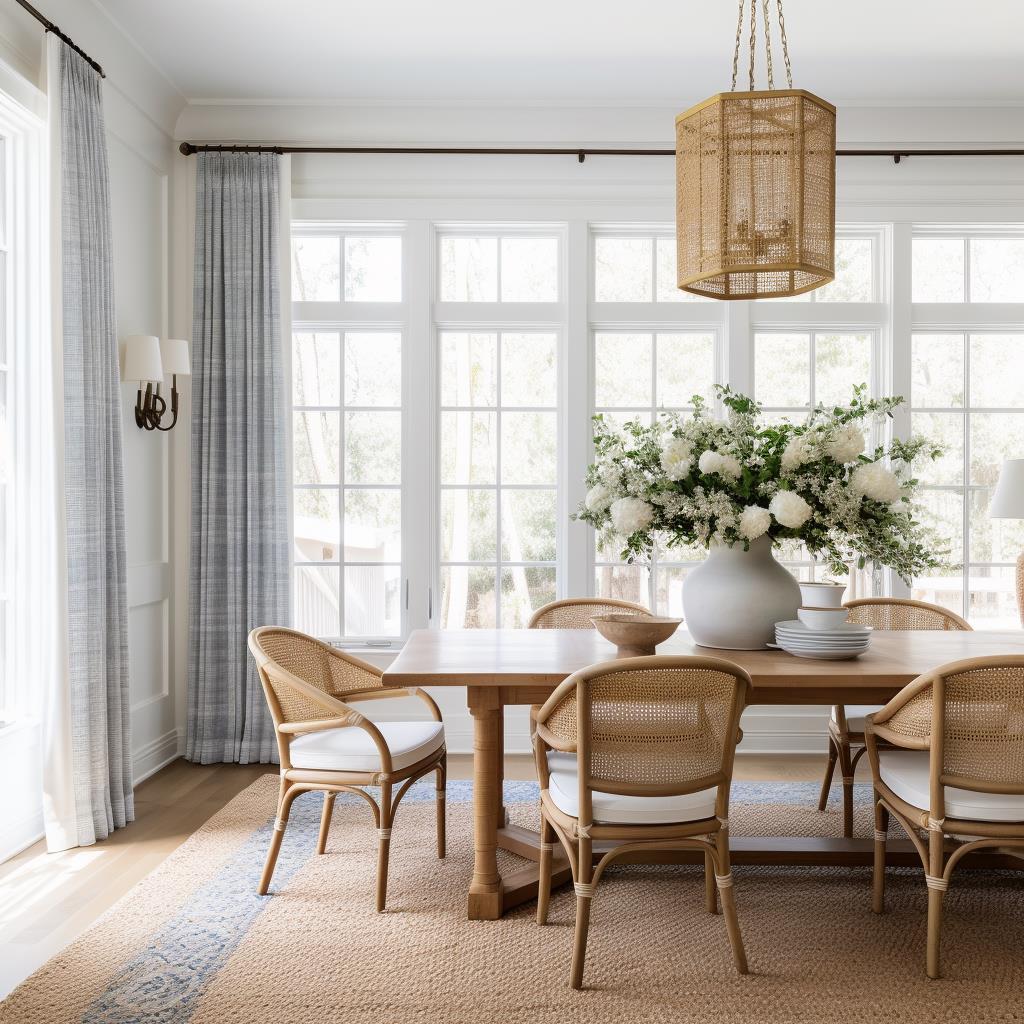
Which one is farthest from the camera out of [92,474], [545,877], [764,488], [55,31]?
[92,474]

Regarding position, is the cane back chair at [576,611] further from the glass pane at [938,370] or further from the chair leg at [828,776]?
the glass pane at [938,370]

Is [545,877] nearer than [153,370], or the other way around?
[545,877]

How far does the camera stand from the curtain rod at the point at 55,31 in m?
2.98

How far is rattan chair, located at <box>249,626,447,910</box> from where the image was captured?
258 centimetres

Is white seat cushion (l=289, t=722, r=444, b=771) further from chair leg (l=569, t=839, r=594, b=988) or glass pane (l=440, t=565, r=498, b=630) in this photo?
glass pane (l=440, t=565, r=498, b=630)

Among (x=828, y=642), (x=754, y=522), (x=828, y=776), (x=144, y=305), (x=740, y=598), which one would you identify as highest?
(x=144, y=305)

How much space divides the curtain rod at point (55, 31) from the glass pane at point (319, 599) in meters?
2.41

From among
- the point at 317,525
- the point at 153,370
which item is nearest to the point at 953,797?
the point at 317,525

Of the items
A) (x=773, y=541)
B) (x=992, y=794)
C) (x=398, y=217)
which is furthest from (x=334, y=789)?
(x=398, y=217)

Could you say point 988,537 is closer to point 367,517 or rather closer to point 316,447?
point 367,517

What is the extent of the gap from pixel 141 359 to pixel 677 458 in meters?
2.48

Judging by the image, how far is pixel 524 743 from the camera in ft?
14.4

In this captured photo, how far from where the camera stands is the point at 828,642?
261 centimetres

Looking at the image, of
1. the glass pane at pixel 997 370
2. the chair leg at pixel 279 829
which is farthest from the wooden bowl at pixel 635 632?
the glass pane at pixel 997 370
